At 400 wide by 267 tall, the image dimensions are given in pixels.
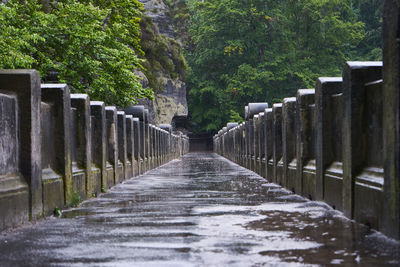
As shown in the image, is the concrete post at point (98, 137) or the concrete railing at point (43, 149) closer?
the concrete railing at point (43, 149)

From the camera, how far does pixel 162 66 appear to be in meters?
48.1

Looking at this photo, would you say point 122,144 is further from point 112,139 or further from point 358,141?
point 358,141

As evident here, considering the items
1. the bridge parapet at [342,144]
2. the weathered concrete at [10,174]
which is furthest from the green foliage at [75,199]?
the bridge parapet at [342,144]

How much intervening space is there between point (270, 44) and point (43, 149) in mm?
57461

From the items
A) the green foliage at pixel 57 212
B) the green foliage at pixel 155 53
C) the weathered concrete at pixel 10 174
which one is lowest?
the green foliage at pixel 57 212

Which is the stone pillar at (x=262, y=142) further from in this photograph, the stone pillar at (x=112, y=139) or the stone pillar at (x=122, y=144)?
the stone pillar at (x=112, y=139)

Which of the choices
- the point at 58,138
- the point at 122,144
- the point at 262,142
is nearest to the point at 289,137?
the point at 58,138

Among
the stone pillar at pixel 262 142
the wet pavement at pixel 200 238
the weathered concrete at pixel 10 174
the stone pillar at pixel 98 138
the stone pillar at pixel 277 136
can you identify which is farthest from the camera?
the stone pillar at pixel 262 142

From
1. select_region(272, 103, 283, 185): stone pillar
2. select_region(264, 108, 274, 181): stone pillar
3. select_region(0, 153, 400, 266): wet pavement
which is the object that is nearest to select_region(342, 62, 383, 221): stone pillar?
select_region(0, 153, 400, 266): wet pavement

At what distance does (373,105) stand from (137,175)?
11663 mm

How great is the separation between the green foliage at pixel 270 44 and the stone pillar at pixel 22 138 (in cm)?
5298

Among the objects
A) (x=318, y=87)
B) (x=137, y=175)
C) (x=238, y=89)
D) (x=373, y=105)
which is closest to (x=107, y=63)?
(x=137, y=175)

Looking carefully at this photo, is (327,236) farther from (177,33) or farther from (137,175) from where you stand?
(177,33)

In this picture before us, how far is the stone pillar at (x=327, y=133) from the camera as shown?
748 cm
